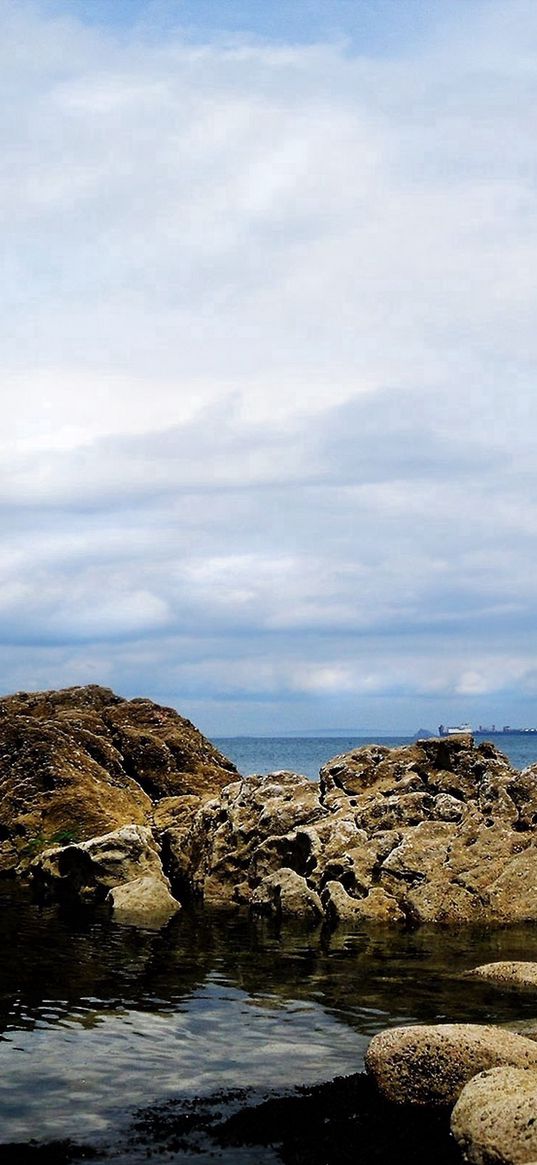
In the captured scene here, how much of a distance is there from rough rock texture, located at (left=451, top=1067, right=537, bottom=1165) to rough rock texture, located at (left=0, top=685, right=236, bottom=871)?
3107cm

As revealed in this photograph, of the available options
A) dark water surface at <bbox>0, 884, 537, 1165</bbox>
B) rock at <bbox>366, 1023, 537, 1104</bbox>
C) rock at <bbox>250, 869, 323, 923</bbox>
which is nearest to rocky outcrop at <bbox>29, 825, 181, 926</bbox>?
dark water surface at <bbox>0, 884, 537, 1165</bbox>

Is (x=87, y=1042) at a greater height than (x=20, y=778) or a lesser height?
lesser

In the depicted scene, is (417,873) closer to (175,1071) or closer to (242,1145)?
(175,1071)

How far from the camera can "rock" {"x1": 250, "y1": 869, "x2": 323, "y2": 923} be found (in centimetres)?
3431

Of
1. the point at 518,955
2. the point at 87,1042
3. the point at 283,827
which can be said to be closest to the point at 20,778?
the point at 283,827

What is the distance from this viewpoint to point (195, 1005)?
2267 cm

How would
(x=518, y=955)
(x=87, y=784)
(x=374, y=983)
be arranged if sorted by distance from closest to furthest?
(x=374, y=983) < (x=518, y=955) < (x=87, y=784)

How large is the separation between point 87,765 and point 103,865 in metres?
11.1

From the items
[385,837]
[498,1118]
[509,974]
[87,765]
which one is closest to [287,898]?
[385,837]

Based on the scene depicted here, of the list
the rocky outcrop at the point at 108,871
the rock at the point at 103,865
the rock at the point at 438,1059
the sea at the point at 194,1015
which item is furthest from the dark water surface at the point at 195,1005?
the rock at the point at 103,865

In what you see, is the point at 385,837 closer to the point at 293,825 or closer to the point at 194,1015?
the point at 293,825

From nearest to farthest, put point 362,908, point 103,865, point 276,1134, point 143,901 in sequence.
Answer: point 276,1134 → point 362,908 → point 143,901 → point 103,865

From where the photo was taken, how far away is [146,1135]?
48.3 ft

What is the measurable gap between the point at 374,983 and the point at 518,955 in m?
5.46
